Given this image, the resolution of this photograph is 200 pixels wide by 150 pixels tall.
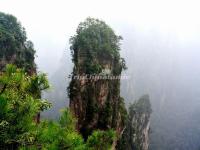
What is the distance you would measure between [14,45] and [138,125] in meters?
20.4

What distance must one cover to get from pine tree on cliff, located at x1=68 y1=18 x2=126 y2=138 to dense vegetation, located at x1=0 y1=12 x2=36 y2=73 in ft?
10.9

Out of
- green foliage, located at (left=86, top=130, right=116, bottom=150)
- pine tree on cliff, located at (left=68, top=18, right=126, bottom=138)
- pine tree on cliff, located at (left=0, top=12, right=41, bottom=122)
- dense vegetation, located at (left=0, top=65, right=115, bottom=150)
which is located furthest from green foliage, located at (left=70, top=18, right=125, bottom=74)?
dense vegetation, located at (left=0, top=65, right=115, bottom=150)

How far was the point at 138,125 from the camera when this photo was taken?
47156 mm

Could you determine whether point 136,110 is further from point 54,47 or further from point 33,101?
point 54,47

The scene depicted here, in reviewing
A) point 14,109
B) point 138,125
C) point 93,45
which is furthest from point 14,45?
point 14,109

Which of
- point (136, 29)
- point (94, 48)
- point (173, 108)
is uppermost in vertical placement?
point (136, 29)

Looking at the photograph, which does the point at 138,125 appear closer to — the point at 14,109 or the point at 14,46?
the point at 14,46

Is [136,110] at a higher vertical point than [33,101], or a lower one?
lower

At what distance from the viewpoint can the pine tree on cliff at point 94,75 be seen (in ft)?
90.9

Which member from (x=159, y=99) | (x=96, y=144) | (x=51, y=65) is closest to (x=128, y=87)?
(x=159, y=99)

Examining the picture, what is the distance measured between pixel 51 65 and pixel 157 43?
25.4 m

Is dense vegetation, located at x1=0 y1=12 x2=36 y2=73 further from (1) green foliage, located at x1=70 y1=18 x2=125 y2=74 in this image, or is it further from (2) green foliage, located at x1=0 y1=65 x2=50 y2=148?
(2) green foliage, located at x1=0 y1=65 x2=50 y2=148

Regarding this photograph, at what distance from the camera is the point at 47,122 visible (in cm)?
891

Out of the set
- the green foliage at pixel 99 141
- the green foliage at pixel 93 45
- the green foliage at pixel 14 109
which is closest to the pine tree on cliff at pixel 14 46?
the green foliage at pixel 93 45
